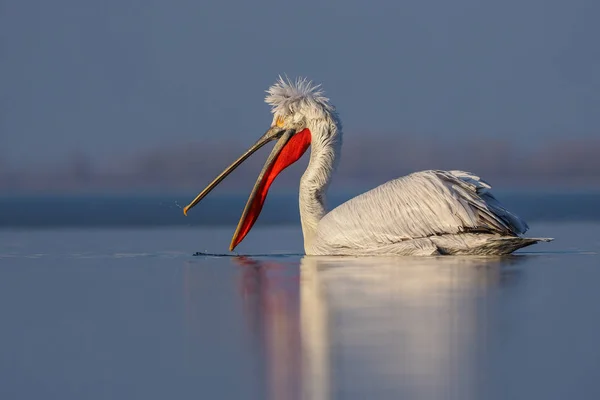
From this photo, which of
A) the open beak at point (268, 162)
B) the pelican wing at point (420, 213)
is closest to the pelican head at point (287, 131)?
the open beak at point (268, 162)

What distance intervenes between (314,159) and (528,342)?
4299 millimetres

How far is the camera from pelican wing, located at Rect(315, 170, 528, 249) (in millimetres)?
7695

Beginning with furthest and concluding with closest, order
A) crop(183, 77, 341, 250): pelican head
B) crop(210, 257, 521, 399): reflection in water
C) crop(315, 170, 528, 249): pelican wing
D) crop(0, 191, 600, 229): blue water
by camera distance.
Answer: crop(0, 191, 600, 229): blue water, crop(183, 77, 341, 250): pelican head, crop(315, 170, 528, 249): pelican wing, crop(210, 257, 521, 399): reflection in water

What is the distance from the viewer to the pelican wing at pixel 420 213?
7695mm

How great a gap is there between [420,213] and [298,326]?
9.23ft

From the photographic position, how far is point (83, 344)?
487 cm

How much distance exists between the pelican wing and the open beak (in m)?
1.04

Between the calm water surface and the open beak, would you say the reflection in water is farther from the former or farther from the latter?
the open beak


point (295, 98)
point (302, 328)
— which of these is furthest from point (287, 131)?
point (302, 328)

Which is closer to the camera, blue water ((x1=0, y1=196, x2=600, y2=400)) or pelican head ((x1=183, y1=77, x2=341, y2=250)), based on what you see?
blue water ((x1=0, y1=196, x2=600, y2=400))

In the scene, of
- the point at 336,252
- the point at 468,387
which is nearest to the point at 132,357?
the point at 468,387

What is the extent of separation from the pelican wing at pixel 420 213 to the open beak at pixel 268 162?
104 centimetres

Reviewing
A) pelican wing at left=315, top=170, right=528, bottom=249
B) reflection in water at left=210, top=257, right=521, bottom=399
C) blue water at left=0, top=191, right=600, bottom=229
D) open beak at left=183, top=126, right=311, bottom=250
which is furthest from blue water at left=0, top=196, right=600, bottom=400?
blue water at left=0, top=191, right=600, bottom=229

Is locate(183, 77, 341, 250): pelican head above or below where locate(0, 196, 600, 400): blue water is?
above
